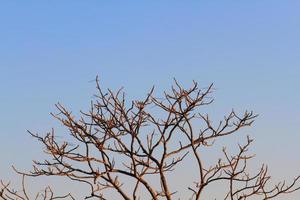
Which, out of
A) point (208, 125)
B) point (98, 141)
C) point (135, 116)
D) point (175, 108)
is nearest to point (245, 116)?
point (208, 125)

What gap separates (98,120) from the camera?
A: 25.6 feet

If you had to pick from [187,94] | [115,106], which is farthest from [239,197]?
[115,106]

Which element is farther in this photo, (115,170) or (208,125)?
(208,125)

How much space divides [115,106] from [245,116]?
1.84m

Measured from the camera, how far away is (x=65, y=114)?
7.76 m

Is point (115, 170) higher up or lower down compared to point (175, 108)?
lower down

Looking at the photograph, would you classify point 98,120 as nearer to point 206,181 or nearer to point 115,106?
point 115,106

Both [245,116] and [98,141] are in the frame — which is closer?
[98,141]

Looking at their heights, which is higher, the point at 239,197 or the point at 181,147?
the point at 181,147

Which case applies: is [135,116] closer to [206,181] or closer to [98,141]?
[98,141]

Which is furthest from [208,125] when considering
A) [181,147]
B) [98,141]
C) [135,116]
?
[98,141]

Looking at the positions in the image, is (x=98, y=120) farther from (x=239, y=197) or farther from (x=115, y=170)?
(x=239, y=197)

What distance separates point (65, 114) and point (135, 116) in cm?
92

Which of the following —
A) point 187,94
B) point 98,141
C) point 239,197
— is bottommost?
point 239,197
